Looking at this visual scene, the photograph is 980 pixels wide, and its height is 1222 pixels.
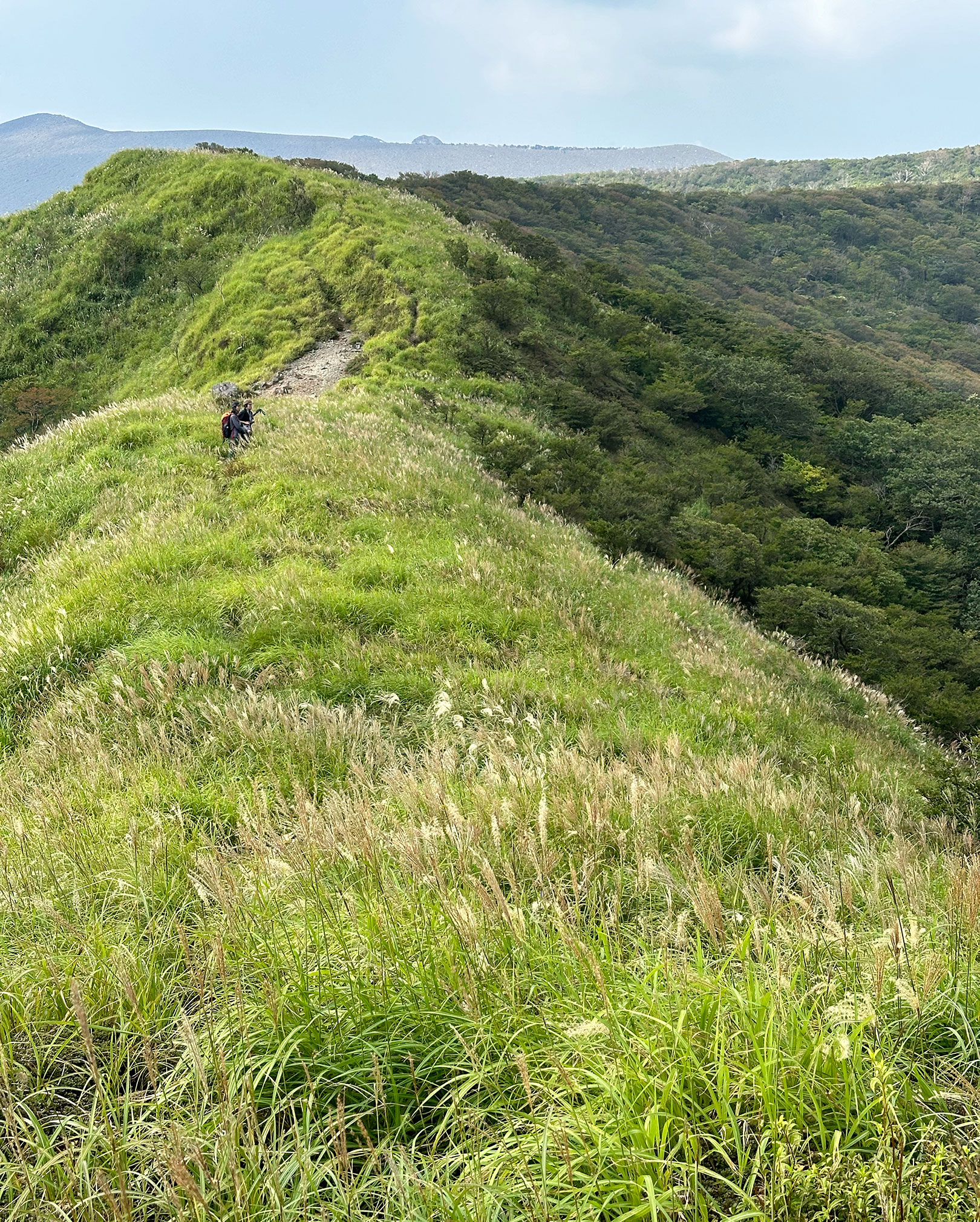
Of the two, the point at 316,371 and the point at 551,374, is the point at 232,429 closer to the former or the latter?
the point at 316,371

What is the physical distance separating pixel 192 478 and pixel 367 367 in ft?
32.8

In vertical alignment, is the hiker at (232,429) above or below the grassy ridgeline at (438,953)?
above

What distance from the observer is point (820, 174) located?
547 feet

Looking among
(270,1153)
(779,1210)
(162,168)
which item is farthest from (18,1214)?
A: (162,168)

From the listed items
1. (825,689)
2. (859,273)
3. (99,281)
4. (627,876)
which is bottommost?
(825,689)

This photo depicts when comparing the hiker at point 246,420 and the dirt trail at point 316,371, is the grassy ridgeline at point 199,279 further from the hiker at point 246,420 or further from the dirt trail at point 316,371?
the hiker at point 246,420

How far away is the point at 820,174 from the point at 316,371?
197 meters

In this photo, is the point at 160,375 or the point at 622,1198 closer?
the point at 622,1198

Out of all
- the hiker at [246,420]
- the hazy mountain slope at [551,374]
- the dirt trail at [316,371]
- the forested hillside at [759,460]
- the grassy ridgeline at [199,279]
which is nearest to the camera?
the hiker at [246,420]

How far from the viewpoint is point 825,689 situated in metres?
9.89

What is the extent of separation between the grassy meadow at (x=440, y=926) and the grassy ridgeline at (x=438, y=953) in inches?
0.8

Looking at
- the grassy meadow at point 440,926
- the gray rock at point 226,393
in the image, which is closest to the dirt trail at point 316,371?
the gray rock at point 226,393

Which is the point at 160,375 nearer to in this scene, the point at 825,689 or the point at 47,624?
the point at 47,624

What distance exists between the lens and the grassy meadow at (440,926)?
1.57m
